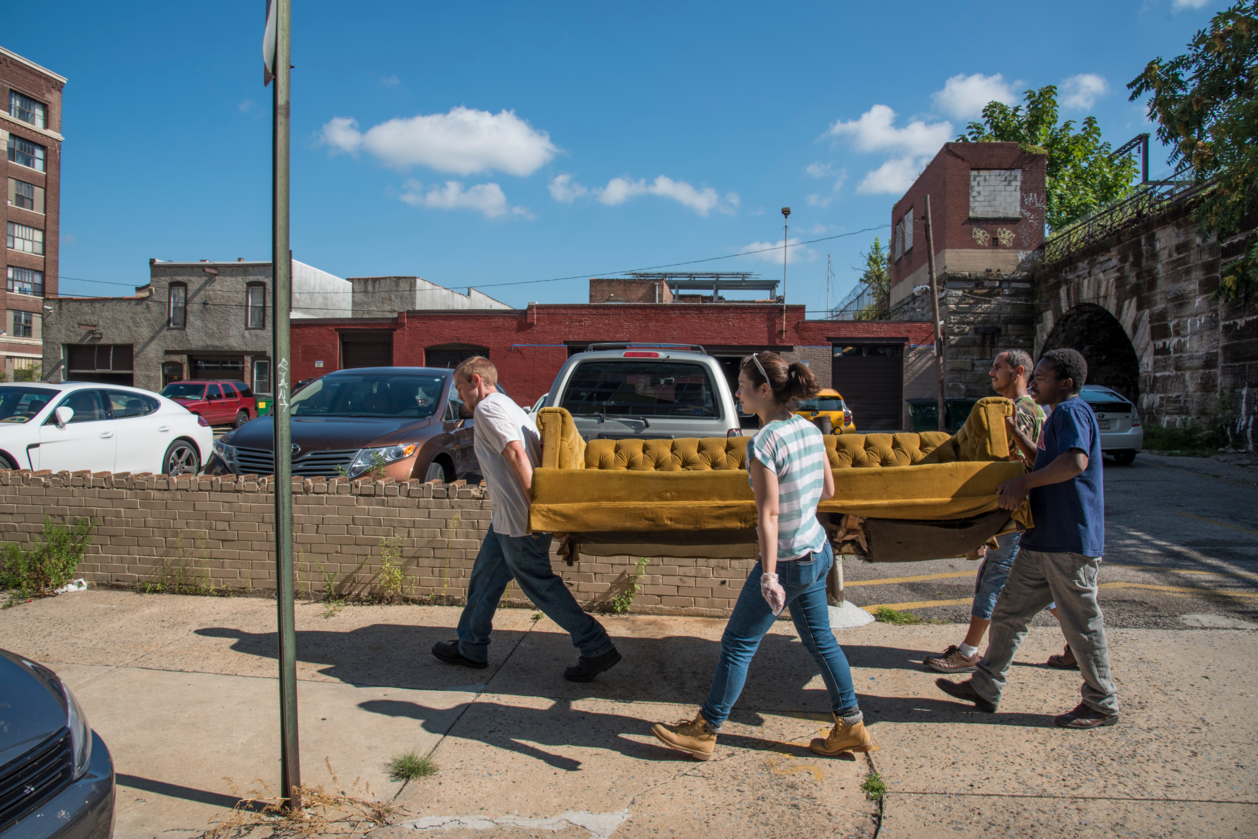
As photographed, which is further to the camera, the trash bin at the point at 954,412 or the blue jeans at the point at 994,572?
the trash bin at the point at 954,412

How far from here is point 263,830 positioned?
2.65 metres

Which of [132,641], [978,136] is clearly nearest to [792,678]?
[132,641]

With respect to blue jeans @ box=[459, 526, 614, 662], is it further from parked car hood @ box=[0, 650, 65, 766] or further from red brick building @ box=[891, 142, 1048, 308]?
red brick building @ box=[891, 142, 1048, 308]

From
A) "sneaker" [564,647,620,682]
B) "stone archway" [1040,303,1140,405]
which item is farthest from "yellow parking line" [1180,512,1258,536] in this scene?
"stone archway" [1040,303,1140,405]

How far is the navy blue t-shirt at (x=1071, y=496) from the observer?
3.31 meters

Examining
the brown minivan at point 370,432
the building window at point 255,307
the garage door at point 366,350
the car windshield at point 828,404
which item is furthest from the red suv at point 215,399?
the brown minivan at point 370,432

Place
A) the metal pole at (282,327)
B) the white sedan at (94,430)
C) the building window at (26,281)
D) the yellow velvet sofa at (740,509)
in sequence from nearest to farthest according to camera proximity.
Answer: the metal pole at (282,327) → the yellow velvet sofa at (740,509) → the white sedan at (94,430) → the building window at (26,281)

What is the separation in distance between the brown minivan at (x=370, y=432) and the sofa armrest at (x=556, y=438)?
2.30m

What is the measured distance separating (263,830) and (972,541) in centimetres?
333

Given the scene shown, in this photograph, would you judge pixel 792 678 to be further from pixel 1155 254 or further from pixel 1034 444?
pixel 1155 254

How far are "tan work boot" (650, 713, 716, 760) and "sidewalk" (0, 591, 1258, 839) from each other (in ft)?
0.23

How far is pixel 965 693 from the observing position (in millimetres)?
3670

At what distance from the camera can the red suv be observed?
23.5 m

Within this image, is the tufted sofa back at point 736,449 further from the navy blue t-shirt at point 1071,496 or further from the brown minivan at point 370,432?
the brown minivan at point 370,432
